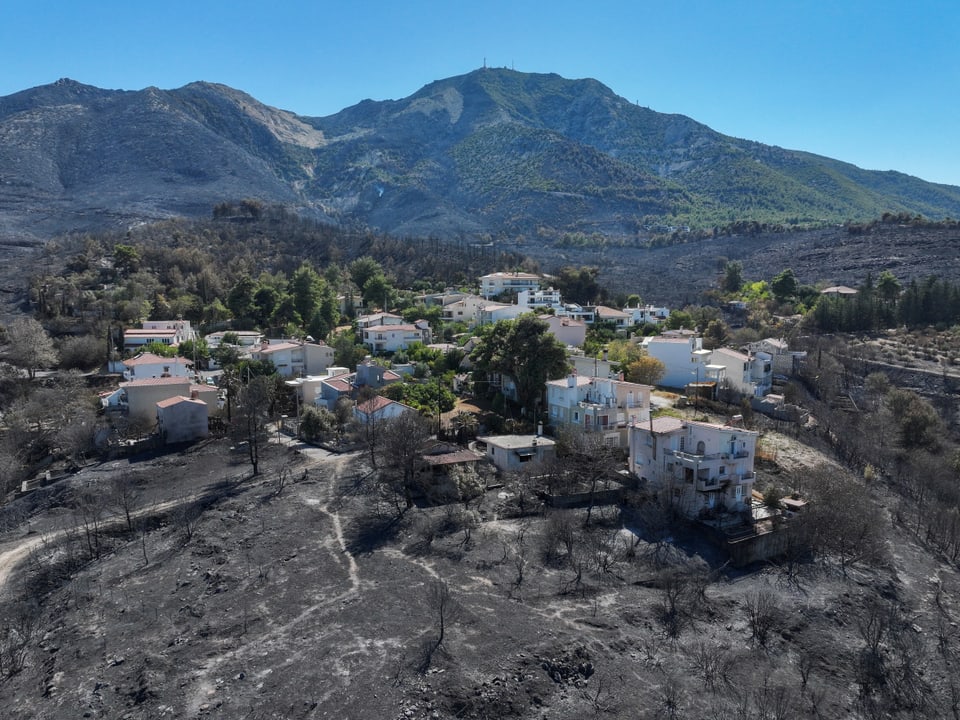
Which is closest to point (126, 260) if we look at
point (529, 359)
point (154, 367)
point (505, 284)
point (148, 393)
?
point (154, 367)

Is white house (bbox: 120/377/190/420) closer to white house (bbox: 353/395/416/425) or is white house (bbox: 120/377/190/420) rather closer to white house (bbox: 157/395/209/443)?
white house (bbox: 157/395/209/443)

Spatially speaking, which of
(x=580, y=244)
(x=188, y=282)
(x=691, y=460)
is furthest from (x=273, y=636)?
(x=580, y=244)

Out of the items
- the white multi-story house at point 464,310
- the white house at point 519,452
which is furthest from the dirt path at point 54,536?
the white multi-story house at point 464,310

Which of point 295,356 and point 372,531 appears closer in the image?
point 372,531

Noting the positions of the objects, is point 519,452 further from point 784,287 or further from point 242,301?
point 784,287

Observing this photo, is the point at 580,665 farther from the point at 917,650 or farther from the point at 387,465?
the point at 387,465

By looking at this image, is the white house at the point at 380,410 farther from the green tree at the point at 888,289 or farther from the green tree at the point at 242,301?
the green tree at the point at 888,289
